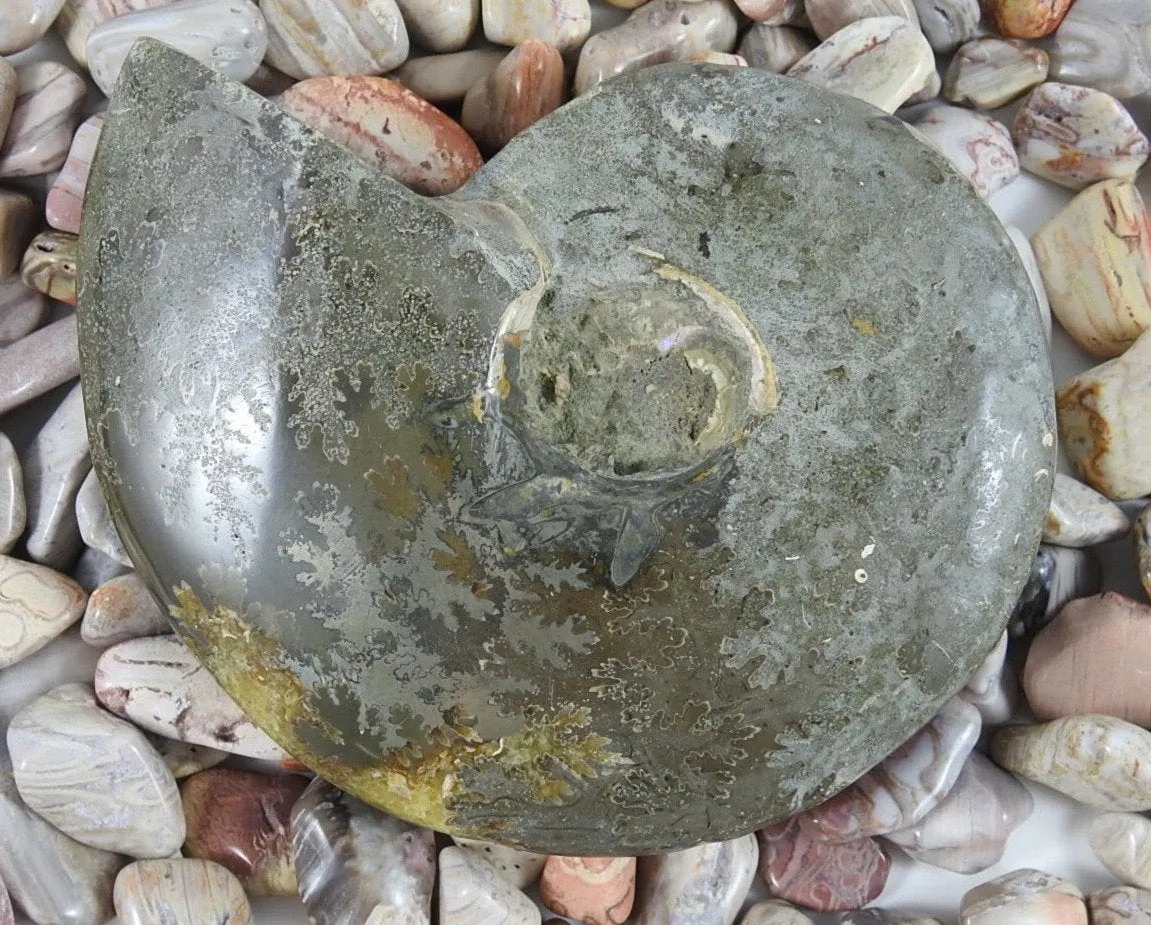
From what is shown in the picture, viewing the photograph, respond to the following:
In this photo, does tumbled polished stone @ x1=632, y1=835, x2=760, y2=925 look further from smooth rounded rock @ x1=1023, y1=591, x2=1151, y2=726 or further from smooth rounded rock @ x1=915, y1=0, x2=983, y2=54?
smooth rounded rock @ x1=915, y1=0, x2=983, y2=54

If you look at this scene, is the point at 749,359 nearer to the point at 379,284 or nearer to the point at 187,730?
the point at 379,284

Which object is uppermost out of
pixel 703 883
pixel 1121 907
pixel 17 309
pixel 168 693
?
pixel 17 309

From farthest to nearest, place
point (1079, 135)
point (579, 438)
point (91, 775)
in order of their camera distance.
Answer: point (1079, 135) → point (91, 775) → point (579, 438)

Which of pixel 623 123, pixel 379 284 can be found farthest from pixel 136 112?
pixel 623 123

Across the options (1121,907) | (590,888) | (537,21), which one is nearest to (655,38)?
(537,21)

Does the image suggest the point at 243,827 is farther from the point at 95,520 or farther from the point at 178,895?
the point at 95,520

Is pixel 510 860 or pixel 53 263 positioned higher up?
pixel 53 263
